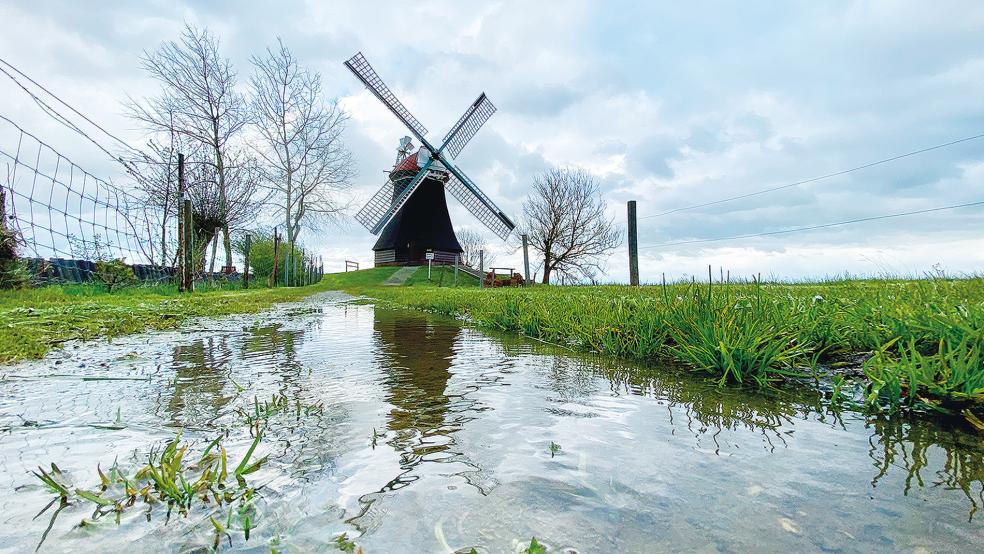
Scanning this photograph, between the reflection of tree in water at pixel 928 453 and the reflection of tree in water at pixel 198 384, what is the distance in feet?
8.47

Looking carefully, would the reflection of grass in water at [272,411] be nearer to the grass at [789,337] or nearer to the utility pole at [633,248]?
the grass at [789,337]

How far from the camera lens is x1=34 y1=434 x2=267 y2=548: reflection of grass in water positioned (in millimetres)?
1197

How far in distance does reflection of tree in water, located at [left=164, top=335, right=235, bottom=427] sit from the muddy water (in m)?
0.02

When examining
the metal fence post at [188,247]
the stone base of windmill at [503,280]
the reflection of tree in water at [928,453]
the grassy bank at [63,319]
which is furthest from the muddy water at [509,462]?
the stone base of windmill at [503,280]

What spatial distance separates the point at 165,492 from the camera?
1286mm

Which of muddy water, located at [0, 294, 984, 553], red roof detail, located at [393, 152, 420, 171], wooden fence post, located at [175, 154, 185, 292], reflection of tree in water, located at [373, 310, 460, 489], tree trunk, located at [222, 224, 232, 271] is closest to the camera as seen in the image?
muddy water, located at [0, 294, 984, 553]

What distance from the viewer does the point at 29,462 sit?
154cm

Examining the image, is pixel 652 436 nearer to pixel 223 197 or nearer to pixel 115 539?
pixel 115 539

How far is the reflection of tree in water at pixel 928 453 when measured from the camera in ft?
4.68

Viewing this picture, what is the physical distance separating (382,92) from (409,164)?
5.30 meters

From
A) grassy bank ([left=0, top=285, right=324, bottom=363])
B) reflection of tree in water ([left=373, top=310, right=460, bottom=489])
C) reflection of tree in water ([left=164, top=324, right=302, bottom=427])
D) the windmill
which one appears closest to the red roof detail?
the windmill

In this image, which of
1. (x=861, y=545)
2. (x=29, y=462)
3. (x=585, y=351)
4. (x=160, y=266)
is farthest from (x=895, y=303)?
(x=160, y=266)

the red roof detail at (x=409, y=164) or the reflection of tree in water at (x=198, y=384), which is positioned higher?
the red roof detail at (x=409, y=164)

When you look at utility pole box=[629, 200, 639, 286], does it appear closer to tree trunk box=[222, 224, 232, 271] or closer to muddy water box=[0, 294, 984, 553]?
muddy water box=[0, 294, 984, 553]
